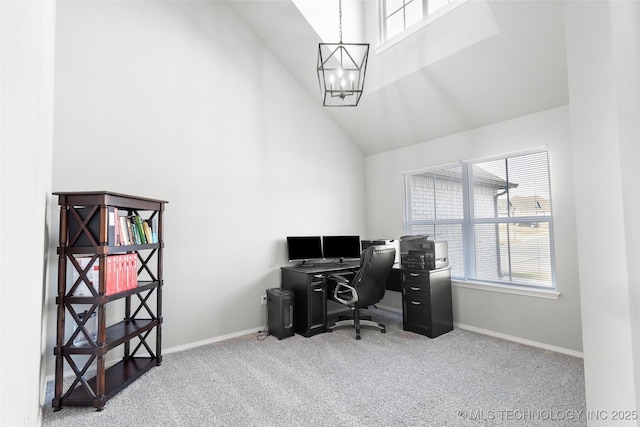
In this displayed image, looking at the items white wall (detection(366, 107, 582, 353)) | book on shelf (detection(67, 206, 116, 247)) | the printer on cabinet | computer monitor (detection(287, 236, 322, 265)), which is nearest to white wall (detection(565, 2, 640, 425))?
white wall (detection(366, 107, 582, 353))

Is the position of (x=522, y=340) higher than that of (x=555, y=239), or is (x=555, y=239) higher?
(x=555, y=239)

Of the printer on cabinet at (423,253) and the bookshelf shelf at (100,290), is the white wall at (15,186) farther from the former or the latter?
the printer on cabinet at (423,253)

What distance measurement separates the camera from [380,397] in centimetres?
243

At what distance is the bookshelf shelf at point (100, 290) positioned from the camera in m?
2.36

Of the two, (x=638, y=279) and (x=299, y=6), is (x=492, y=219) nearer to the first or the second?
(x=638, y=279)

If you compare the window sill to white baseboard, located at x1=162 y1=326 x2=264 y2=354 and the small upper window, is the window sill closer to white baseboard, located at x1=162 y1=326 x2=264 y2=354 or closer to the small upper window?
white baseboard, located at x1=162 y1=326 x2=264 y2=354

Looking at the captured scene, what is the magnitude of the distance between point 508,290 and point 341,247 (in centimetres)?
216

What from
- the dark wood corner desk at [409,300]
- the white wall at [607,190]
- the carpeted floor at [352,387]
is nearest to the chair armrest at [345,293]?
the dark wood corner desk at [409,300]

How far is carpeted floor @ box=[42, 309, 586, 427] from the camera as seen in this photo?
219 centimetres

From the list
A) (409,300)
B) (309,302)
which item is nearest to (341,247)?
(309,302)

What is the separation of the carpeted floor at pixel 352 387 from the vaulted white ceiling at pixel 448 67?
8.84ft

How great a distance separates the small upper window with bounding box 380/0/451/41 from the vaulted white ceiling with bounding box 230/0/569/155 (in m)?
0.18

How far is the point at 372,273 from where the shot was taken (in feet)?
12.3

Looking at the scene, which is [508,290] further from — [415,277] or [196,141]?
[196,141]
